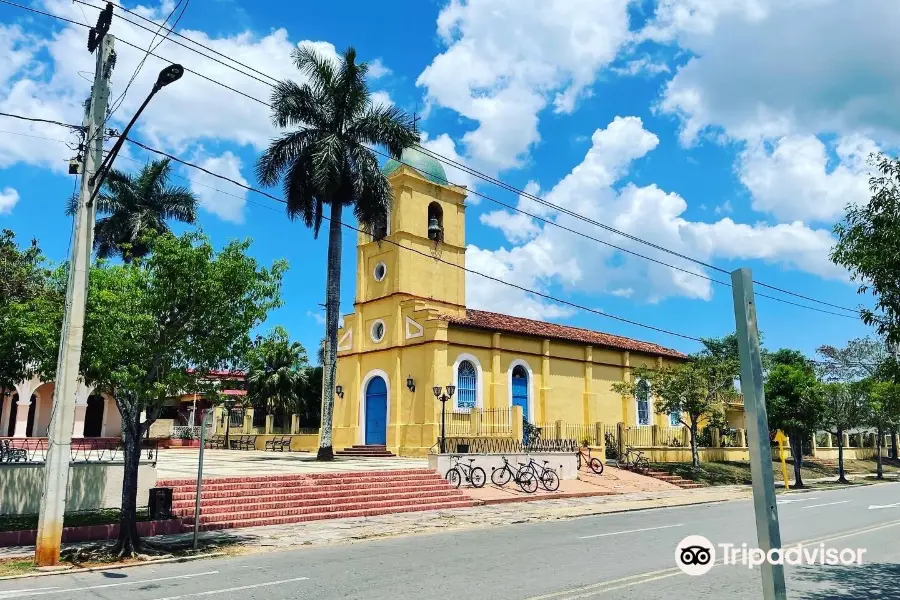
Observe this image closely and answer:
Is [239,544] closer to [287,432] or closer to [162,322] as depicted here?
[162,322]

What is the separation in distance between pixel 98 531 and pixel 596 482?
700 inches

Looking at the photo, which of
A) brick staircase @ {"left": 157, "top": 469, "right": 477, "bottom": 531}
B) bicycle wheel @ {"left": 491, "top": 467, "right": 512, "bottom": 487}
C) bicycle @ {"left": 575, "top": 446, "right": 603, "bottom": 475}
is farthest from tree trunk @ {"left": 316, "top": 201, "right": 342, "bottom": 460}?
bicycle @ {"left": 575, "top": 446, "right": 603, "bottom": 475}

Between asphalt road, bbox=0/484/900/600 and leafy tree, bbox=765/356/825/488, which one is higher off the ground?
leafy tree, bbox=765/356/825/488

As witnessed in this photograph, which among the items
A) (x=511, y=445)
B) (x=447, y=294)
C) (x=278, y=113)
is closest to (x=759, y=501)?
(x=511, y=445)

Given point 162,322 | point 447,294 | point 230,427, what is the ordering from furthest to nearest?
point 230,427, point 447,294, point 162,322

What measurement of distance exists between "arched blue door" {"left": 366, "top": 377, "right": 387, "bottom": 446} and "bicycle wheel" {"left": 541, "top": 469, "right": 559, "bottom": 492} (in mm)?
10297

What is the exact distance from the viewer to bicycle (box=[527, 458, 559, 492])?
23.9 metres

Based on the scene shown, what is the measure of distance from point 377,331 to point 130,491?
75.8 feet

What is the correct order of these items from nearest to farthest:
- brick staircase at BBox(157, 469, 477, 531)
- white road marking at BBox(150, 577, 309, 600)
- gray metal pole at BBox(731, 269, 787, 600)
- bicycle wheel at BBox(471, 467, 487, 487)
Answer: gray metal pole at BBox(731, 269, 787, 600) < white road marking at BBox(150, 577, 309, 600) < brick staircase at BBox(157, 469, 477, 531) < bicycle wheel at BBox(471, 467, 487, 487)

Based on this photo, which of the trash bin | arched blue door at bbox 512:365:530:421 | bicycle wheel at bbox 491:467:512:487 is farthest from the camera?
arched blue door at bbox 512:365:530:421

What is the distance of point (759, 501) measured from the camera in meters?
3.57

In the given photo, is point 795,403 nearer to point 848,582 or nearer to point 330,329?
point 330,329

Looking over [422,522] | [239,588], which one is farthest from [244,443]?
[239,588]

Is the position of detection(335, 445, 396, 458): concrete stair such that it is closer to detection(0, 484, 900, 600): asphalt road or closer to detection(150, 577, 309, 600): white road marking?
detection(0, 484, 900, 600): asphalt road
